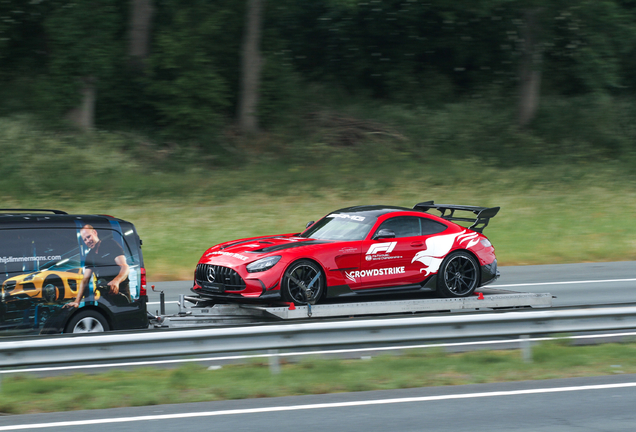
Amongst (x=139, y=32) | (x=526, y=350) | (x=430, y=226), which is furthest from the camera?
(x=139, y=32)

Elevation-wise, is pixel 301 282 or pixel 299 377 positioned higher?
pixel 301 282

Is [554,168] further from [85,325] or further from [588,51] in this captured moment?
[85,325]

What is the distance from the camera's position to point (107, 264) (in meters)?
8.80

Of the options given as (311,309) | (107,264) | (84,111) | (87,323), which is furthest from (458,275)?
(84,111)

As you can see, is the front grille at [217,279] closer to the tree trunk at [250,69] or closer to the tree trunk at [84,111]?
the tree trunk at [84,111]

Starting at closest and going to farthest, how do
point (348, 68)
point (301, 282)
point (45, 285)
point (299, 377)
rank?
1. point (299, 377)
2. point (45, 285)
3. point (301, 282)
4. point (348, 68)

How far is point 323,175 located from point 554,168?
9.04m

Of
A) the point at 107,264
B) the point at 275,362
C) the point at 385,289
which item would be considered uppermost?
the point at 107,264

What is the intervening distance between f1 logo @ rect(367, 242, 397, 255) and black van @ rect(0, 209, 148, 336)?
3088mm

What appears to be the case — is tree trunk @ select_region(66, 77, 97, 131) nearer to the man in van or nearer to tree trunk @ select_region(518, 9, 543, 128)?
tree trunk @ select_region(518, 9, 543, 128)

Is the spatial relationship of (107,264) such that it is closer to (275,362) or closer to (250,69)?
(275,362)

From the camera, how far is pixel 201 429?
588cm

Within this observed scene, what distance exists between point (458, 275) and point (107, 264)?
491 cm

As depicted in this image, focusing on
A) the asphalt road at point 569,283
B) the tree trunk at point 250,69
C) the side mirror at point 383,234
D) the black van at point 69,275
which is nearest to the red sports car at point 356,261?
the side mirror at point 383,234
